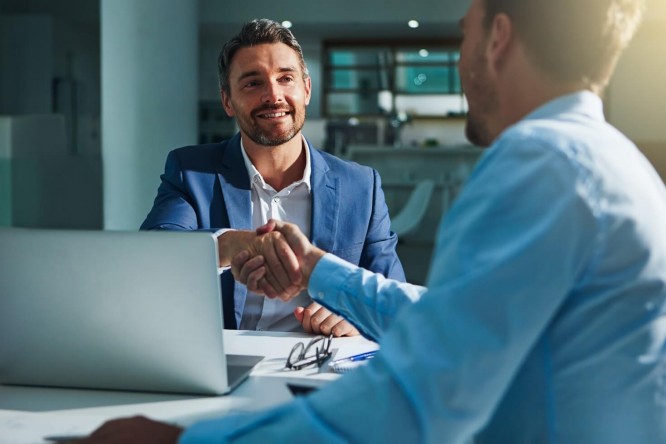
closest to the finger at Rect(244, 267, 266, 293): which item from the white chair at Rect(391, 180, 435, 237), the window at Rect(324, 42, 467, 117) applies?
the white chair at Rect(391, 180, 435, 237)

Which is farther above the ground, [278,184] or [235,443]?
[278,184]

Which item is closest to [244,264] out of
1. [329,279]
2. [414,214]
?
[329,279]

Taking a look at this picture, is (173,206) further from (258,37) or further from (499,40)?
(499,40)

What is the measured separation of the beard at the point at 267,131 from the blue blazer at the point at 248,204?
58 millimetres

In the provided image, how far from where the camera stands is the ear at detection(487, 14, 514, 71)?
0.94 meters

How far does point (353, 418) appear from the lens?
0.76 m

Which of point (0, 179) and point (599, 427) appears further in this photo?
point (0, 179)

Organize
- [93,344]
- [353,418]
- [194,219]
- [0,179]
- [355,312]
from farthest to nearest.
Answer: [0,179] → [194,219] → [355,312] → [93,344] → [353,418]

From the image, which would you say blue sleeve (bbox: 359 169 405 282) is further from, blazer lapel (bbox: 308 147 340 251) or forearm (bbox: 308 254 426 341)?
forearm (bbox: 308 254 426 341)

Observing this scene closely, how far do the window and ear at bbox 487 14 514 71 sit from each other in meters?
13.1

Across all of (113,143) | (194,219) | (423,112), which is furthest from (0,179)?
(423,112)

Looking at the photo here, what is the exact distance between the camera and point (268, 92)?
2.37 m

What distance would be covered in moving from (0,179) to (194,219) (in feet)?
7.70

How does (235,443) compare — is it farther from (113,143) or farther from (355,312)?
(113,143)
